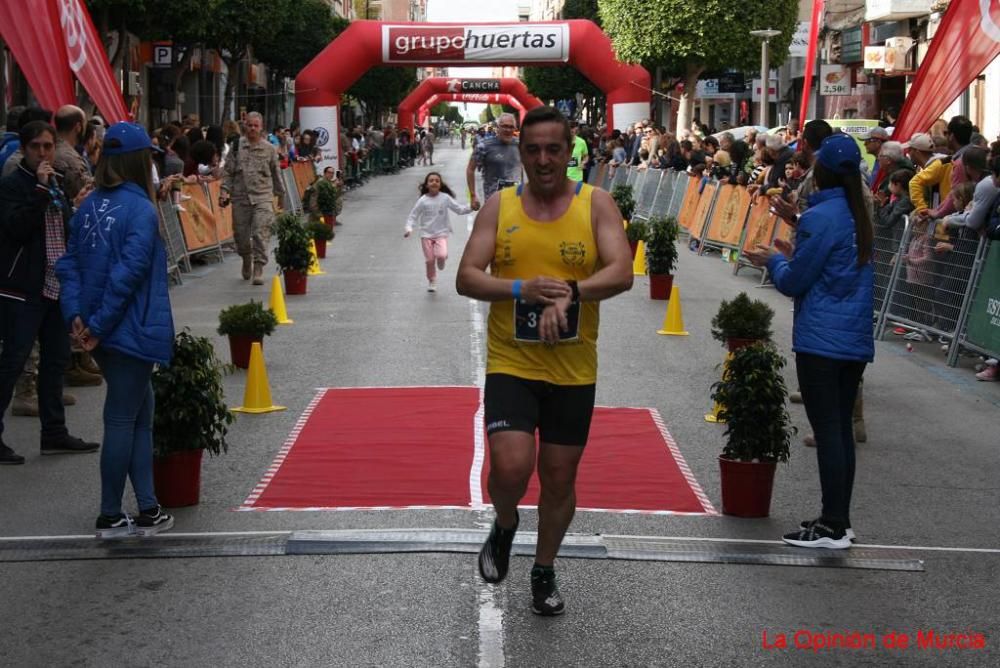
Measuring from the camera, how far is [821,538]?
6.69 m

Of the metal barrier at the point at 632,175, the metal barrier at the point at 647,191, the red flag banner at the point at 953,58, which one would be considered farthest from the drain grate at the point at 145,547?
the metal barrier at the point at 632,175

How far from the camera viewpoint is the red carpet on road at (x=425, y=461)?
24.7ft

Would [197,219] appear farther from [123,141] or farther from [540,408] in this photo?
[540,408]

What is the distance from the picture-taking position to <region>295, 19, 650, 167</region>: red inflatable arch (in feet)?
126

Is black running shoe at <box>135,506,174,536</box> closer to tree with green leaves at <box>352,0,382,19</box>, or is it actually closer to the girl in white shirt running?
the girl in white shirt running

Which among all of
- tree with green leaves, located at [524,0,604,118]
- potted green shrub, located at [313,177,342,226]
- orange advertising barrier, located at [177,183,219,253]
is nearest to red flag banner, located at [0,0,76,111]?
orange advertising barrier, located at [177,183,219,253]

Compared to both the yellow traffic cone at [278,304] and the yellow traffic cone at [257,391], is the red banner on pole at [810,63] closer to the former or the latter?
the yellow traffic cone at [278,304]

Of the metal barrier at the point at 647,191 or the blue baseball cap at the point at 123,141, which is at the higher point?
the blue baseball cap at the point at 123,141

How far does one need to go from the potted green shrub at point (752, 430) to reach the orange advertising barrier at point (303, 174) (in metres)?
24.0

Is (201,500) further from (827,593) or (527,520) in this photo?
(827,593)

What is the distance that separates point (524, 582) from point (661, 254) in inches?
416

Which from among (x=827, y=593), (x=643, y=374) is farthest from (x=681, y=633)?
(x=643, y=374)

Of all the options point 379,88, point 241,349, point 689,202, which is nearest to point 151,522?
point 241,349

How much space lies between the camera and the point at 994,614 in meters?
5.80
